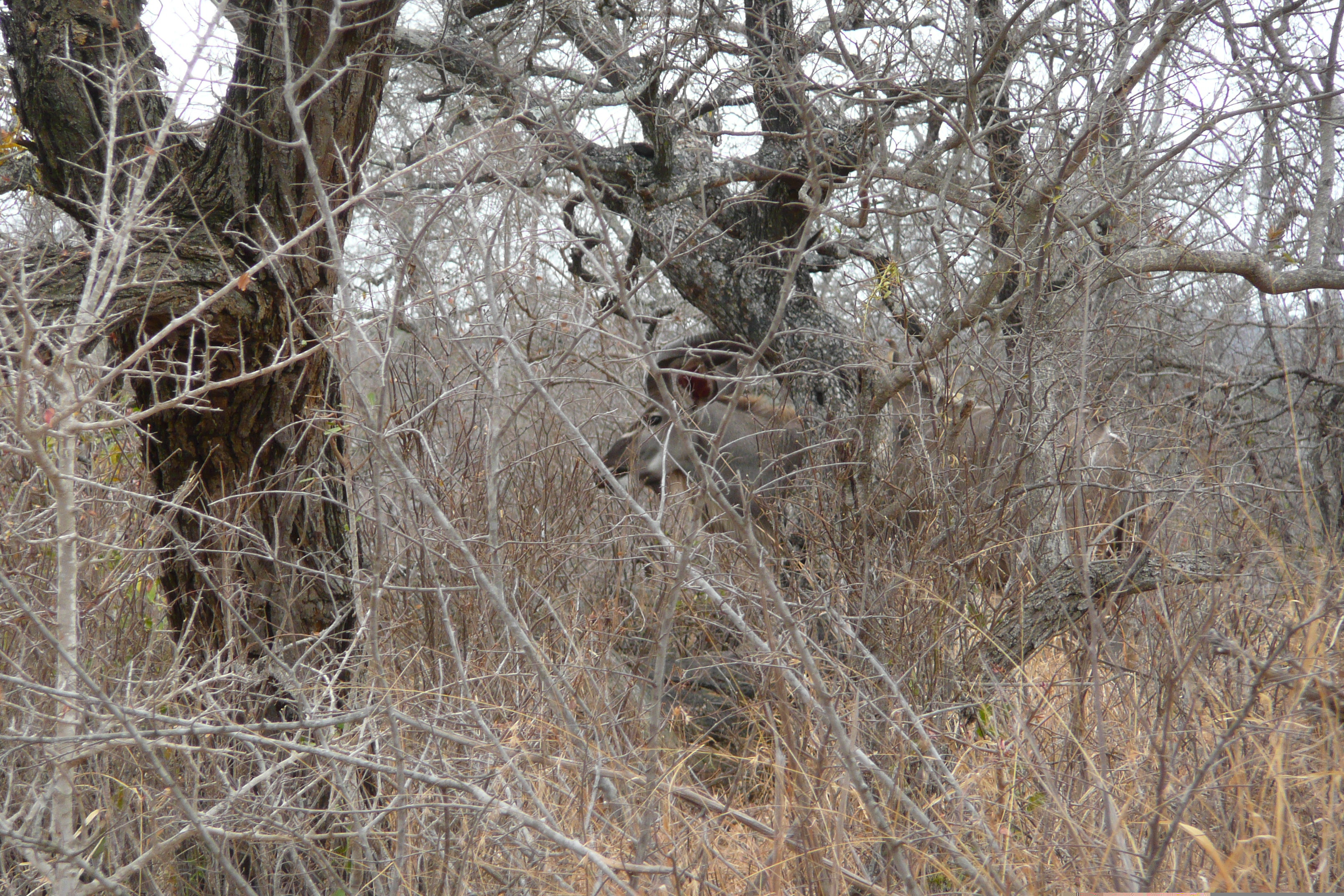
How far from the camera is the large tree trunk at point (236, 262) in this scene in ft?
11.0

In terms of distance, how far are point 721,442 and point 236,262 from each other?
1872mm

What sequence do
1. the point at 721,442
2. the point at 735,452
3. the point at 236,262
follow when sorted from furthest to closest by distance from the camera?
the point at 735,452
the point at 721,442
the point at 236,262

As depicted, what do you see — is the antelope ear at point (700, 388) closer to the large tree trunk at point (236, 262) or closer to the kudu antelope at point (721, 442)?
the kudu antelope at point (721, 442)

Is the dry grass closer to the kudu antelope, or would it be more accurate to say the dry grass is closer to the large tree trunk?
the large tree trunk

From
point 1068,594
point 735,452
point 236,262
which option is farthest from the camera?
point 735,452

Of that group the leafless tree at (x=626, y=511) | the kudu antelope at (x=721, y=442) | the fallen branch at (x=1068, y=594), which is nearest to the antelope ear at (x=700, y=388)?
the kudu antelope at (x=721, y=442)

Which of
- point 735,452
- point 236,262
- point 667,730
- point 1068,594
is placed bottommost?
point 667,730

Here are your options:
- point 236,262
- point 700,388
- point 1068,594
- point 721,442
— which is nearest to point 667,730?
point 721,442

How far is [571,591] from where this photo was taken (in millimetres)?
4238

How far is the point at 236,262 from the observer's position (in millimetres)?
3541

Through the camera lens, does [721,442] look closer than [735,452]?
Yes

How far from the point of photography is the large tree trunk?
11.0 feet

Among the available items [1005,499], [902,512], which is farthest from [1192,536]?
[902,512]

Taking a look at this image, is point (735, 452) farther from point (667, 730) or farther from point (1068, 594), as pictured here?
point (1068, 594)
